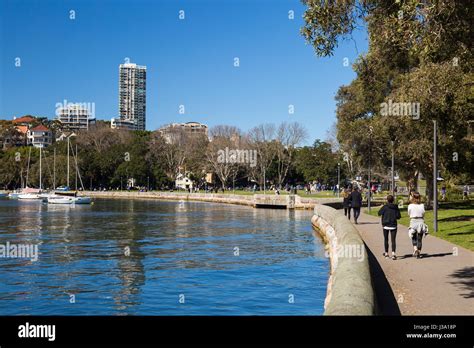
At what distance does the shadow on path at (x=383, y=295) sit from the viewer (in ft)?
35.0

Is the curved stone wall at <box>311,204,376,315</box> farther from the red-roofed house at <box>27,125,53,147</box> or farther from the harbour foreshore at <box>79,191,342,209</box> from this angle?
the red-roofed house at <box>27,125,53,147</box>

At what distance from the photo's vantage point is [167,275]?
64.7 ft

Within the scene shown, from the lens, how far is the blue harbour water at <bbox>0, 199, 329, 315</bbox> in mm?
15023

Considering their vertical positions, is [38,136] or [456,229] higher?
[38,136]

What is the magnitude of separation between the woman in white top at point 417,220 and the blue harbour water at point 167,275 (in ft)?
10.00

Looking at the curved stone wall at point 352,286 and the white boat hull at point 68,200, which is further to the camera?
the white boat hull at point 68,200

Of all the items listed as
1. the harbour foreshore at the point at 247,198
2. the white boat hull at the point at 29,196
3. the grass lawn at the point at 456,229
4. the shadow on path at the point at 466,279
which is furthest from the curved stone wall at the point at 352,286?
the white boat hull at the point at 29,196

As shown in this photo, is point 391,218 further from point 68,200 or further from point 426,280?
point 68,200

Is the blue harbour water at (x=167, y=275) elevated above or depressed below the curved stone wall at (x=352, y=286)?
below

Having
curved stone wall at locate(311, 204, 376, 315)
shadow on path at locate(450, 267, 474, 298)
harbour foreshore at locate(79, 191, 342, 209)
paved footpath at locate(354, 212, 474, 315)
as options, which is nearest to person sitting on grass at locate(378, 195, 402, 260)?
paved footpath at locate(354, 212, 474, 315)

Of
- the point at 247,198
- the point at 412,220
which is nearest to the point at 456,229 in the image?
the point at 412,220

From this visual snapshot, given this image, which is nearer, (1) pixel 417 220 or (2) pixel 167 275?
(1) pixel 417 220

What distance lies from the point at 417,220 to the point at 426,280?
3715mm

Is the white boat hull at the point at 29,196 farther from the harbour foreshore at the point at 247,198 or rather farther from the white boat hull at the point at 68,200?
the white boat hull at the point at 68,200
